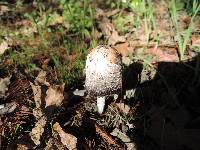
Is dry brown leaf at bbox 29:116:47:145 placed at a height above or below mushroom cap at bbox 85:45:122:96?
below

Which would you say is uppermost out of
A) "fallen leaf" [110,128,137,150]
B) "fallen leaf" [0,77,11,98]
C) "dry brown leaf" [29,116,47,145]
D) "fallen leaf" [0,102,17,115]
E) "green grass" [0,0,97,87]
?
"green grass" [0,0,97,87]

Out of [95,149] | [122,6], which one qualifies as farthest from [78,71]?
[122,6]

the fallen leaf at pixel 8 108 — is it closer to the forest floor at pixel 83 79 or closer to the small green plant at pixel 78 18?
the forest floor at pixel 83 79

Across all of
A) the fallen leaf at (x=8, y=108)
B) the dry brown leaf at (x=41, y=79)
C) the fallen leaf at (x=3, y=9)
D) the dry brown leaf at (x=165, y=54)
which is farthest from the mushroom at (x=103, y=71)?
the fallen leaf at (x=3, y=9)

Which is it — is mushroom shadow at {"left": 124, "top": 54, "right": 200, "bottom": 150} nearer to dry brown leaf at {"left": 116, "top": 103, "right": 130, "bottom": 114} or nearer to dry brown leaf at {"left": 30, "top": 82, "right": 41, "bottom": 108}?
dry brown leaf at {"left": 116, "top": 103, "right": 130, "bottom": 114}

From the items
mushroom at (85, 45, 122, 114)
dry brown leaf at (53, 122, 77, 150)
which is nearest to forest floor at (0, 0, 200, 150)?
dry brown leaf at (53, 122, 77, 150)

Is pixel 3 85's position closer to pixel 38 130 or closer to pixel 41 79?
pixel 41 79
